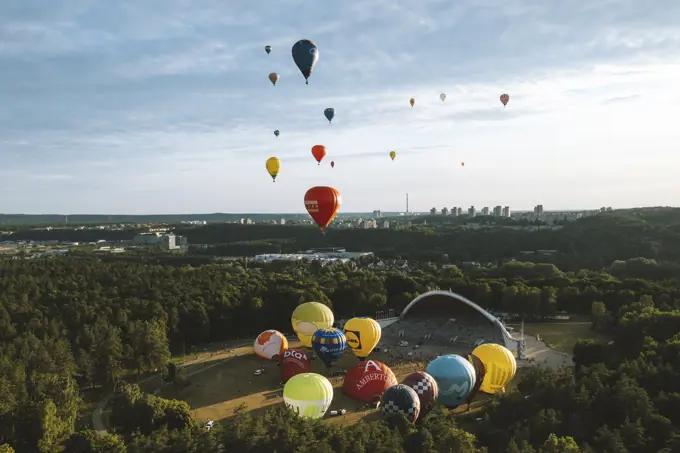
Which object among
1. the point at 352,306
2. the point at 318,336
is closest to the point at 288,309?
the point at 352,306

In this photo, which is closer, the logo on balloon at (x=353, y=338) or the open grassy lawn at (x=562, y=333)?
the logo on balloon at (x=353, y=338)

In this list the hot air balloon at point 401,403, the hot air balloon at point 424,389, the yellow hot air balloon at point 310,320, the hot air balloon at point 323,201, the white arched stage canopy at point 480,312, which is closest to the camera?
the hot air balloon at point 401,403

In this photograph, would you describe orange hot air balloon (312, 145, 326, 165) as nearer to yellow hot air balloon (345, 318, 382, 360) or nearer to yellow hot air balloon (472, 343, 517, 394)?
yellow hot air balloon (345, 318, 382, 360)

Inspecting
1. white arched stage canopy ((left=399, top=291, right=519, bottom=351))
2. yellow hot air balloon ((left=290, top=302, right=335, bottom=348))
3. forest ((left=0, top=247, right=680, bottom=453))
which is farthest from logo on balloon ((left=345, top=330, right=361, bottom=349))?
forest ((left=0, top=247, right=680, bottom=453))

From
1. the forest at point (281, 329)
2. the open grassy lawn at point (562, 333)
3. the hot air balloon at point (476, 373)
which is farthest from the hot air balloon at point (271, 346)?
the open grassy lawn at point (562, 333)

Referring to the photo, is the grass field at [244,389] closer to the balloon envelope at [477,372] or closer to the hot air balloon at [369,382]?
the hot air balloon at [369,382]

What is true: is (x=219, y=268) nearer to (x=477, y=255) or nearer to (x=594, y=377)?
(x=477, y=255)
